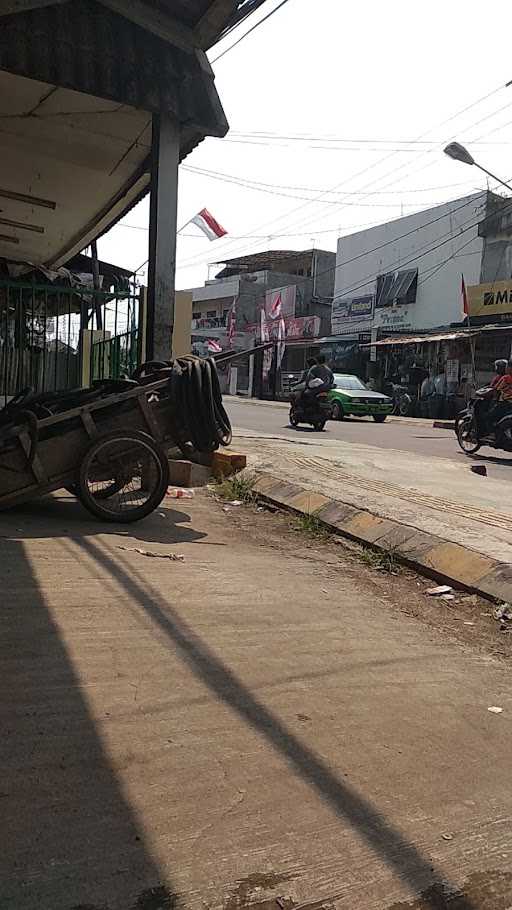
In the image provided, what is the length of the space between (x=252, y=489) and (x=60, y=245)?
5.42 metres

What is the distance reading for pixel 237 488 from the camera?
7363 mm

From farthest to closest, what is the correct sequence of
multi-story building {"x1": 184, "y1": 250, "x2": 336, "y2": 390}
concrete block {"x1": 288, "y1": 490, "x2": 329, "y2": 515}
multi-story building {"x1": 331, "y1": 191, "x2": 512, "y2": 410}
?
multi-story building {"x1": 184, "y1": 250, "x2": 336, "y2": 390} < multi-story building {"x1": 331, "y1": 191, "x2": 512, "y2": 410} < concrete block {"x1": 288, "y1": 490, "x2": 329, "y2": 515}

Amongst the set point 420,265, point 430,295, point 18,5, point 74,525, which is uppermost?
point 420,265

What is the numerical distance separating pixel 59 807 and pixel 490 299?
22920 mm

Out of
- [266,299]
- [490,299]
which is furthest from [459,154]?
[266,299]

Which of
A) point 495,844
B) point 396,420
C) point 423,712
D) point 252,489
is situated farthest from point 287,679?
point 396,420

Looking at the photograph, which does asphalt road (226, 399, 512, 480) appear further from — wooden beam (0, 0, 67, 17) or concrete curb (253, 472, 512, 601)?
wooden beam (0, 0, 67, 17)

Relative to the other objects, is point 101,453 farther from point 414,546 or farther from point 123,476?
point 414,546

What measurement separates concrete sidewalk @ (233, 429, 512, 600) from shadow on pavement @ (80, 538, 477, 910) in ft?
6.05

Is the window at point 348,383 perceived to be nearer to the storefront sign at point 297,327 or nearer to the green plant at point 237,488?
the storefront sign at point 297,327

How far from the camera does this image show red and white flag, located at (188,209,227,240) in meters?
22.5

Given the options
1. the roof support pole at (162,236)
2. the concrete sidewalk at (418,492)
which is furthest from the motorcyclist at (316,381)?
the roof support pole at (162,236)

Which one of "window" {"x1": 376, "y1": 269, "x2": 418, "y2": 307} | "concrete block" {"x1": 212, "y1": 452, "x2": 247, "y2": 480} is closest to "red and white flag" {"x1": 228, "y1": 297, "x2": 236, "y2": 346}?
"window" {"x1": 376, "y1": 269, "x2": 418, "y2": 307}

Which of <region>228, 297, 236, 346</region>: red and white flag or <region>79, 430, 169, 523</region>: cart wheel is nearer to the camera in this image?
<region>79, 430, 169, 523</region>: cart wheel
